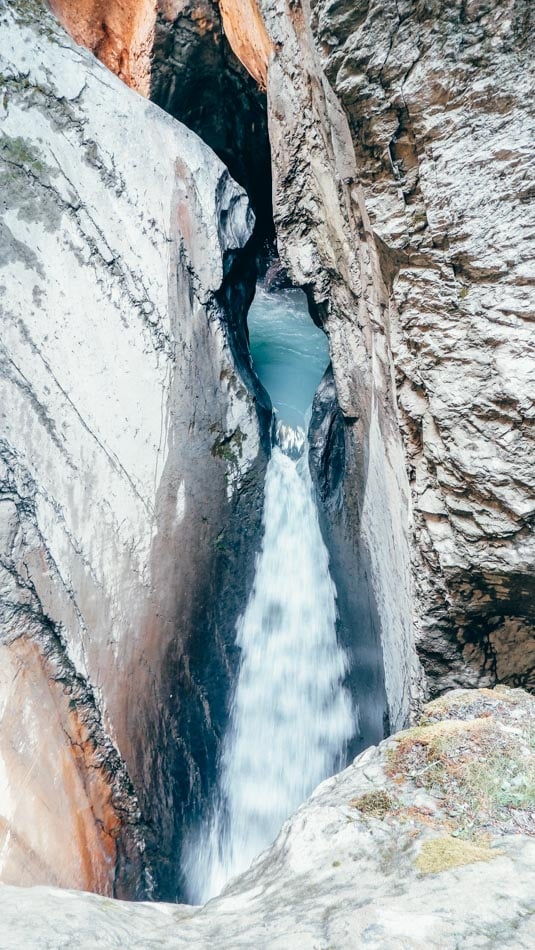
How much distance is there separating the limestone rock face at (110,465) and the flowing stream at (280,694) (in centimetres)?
30

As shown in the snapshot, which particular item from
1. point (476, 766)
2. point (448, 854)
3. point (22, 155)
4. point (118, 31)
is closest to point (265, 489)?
point (476, 766)

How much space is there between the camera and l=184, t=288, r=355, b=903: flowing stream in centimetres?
450

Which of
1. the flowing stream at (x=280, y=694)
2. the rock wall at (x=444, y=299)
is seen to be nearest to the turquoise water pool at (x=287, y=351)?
the flowing stream at (x=280, y=694)

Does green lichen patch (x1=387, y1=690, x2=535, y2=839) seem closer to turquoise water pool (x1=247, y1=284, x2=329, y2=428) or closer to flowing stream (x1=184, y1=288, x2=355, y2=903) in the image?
flowing stream (x1=184, y1=288, x2=355, y2=903)

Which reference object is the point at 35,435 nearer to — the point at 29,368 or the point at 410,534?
the point at 29,368

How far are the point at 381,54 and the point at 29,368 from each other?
352 cm

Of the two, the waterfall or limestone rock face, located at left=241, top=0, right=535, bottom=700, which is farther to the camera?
the waterfall

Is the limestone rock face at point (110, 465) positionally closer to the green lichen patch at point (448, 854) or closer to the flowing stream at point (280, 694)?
the flowing stream at point (280, 694)

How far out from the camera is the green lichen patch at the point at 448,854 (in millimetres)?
1367

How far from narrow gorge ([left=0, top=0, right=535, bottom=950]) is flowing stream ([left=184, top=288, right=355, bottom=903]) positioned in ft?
0.11

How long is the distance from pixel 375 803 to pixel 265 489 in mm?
3969

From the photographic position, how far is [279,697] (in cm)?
516

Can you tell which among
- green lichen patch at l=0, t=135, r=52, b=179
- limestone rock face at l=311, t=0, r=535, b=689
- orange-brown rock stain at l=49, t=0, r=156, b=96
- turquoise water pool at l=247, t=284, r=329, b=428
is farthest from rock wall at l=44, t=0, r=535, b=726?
turquoise water pool at l=247, t=284, r=329, b=428

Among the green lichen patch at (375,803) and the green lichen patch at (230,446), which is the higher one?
the green lichen patch at (230,446)
